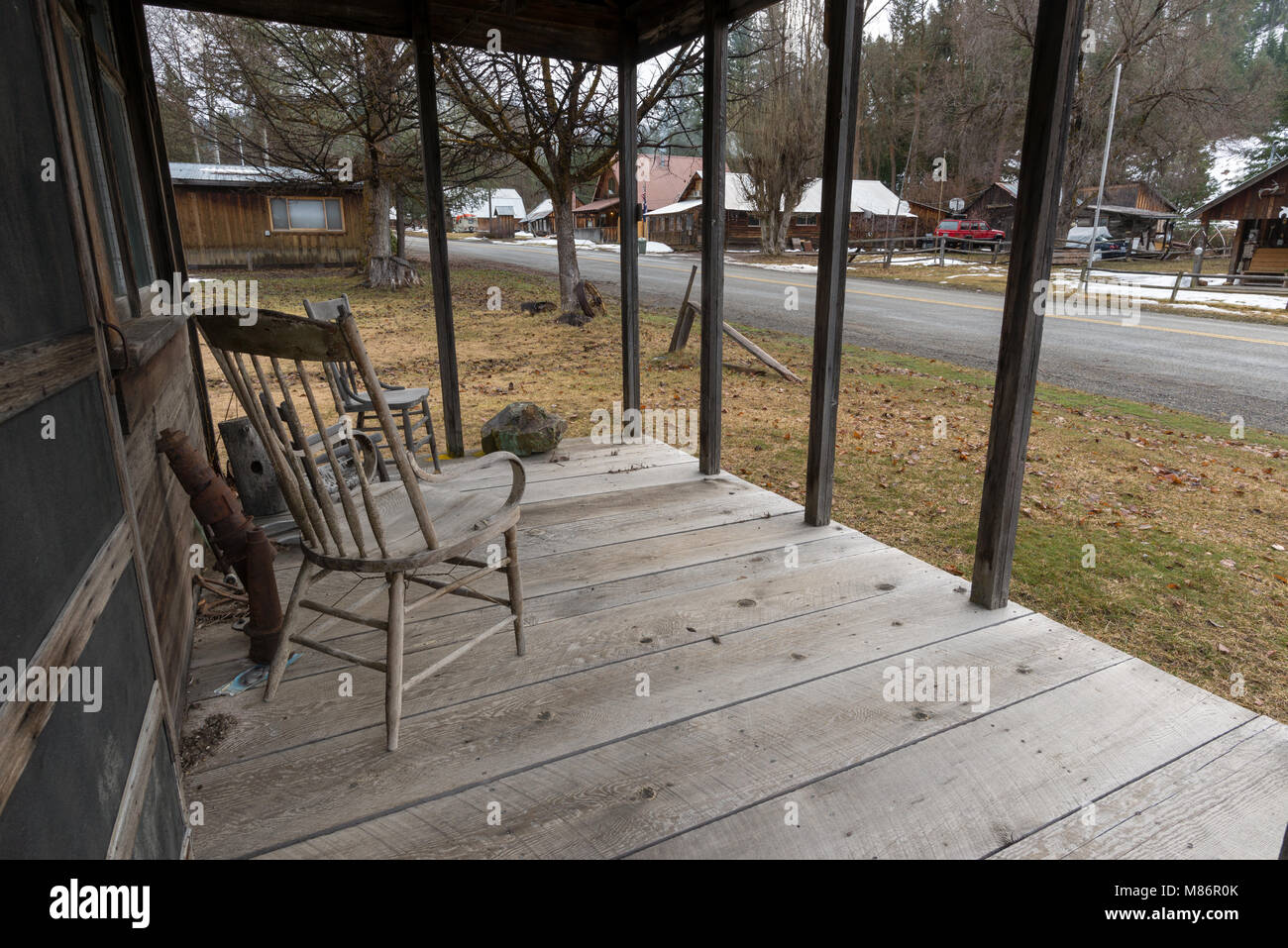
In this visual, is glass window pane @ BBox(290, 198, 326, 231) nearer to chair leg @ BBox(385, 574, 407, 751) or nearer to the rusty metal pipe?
the rusty metal pipe

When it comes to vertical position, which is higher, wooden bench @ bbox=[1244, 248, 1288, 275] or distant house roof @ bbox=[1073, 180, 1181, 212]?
distant house roof @ bbox=[1073, 180, 1181, 212]

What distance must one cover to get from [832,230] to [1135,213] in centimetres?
3376

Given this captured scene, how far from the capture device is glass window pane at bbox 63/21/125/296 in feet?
6.65

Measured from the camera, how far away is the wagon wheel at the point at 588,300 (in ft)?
34.3

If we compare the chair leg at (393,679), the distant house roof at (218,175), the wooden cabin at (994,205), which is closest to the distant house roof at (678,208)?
the wooden cabin at (994,205)

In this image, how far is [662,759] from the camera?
158 cm

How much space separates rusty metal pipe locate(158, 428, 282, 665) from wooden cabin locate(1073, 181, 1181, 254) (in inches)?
1068

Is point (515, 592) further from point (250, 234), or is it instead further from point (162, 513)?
point (250, 234)

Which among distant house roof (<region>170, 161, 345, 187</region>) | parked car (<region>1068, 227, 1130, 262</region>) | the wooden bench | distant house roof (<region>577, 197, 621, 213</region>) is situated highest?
distant house roof (<region>577, 197, 621, 213</region>)

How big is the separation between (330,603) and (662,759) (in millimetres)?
1260

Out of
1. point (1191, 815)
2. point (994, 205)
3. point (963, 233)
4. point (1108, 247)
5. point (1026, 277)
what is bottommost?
point (1191, 815)

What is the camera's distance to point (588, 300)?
10500mm

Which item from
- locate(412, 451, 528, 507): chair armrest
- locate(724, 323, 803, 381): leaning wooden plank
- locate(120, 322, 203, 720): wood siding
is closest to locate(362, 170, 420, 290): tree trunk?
locate(724, 323, 803, 381): leaning wooden plank

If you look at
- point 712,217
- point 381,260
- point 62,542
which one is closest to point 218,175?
point 381,260
